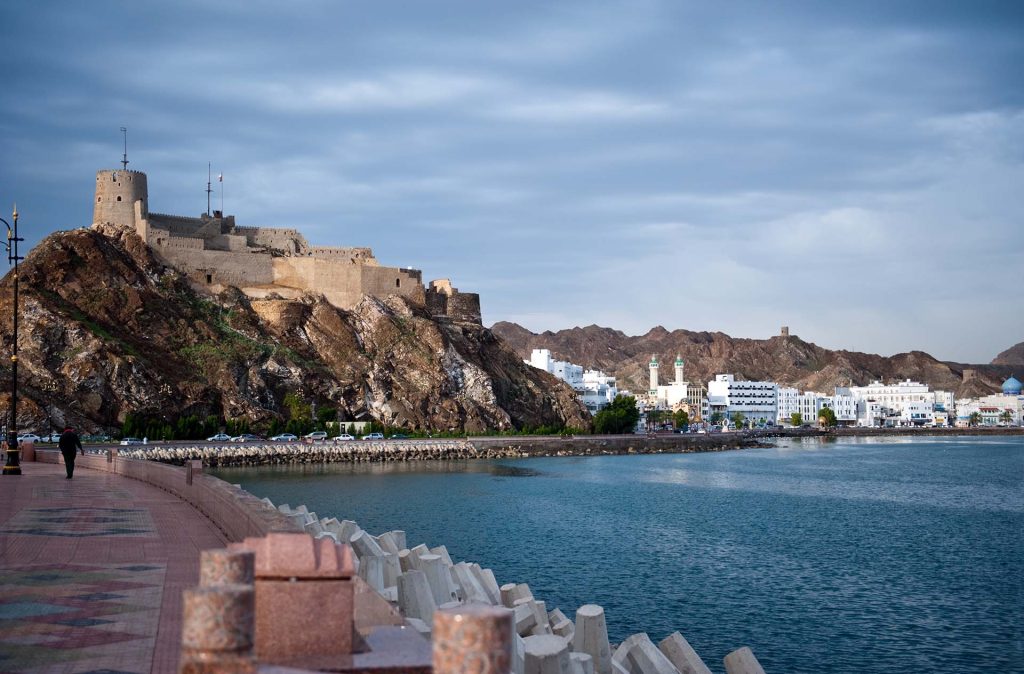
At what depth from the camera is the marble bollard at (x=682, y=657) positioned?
13617mm

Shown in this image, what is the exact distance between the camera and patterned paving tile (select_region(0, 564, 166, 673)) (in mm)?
8711

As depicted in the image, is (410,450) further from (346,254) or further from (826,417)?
(826,417)

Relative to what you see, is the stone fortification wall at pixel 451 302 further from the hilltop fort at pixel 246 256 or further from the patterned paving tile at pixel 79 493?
the patterned paving tile at pixel 79 493

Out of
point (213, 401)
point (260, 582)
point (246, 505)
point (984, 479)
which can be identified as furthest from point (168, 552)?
point (213, 401)

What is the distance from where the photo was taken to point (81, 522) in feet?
62.0

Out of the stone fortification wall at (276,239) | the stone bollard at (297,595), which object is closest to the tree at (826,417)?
the stone fortification wall at (276,239)

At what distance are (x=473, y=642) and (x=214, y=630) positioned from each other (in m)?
1.04

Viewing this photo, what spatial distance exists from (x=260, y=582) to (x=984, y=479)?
243 ft

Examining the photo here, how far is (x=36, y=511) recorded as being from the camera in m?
20.9

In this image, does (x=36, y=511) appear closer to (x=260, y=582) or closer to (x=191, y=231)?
(x=260, y=582)

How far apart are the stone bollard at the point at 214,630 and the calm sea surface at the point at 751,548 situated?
16.6m

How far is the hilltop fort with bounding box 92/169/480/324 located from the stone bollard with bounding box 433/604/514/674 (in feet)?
332

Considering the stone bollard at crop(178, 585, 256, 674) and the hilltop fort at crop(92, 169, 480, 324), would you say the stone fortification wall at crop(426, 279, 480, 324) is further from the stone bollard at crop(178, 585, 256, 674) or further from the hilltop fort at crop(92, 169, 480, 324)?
the stone bollard at crop(178, 585, 256, 674)

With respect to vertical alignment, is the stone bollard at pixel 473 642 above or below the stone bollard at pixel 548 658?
above
